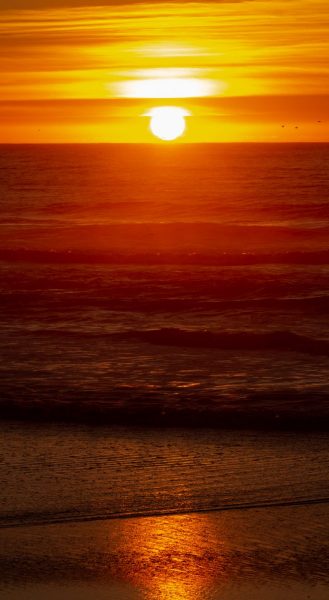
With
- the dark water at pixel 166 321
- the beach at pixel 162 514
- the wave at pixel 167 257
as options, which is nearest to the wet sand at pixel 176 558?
the beach at pixel 162 514

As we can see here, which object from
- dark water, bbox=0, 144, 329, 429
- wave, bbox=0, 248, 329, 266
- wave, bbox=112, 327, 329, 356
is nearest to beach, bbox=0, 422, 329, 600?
dark water, bbox=0, 144, 329, 429

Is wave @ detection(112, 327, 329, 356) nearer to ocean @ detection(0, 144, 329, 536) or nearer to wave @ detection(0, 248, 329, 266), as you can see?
ocean @ detection(0, 144, 329, 536)

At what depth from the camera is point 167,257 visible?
2723 cm

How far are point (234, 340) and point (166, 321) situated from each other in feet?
7.76

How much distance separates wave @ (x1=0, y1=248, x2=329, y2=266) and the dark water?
53 millimetres

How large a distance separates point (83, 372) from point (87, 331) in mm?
3317

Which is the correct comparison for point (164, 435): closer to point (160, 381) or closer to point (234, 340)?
point (160, 381)

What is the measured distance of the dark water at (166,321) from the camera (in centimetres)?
870

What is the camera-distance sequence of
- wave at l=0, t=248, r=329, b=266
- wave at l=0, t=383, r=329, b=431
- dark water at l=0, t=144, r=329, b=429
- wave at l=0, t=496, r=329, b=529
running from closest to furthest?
wave at l=0, t=496, r=329, b=529 → wave at l=0, t=383, r=329, b=431 → dark water at l=0, t=144, r=329, b=429 → wave at l=0, t=248, r=329, b=266

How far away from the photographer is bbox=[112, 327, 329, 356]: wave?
12.0m

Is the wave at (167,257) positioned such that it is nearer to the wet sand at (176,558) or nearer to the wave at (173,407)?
the wave at (173,407)

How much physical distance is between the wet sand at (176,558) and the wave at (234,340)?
629 cm

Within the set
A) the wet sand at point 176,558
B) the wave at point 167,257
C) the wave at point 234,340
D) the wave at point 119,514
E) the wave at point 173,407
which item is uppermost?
the wave at point 167,257

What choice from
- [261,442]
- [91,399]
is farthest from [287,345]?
[261,442]
